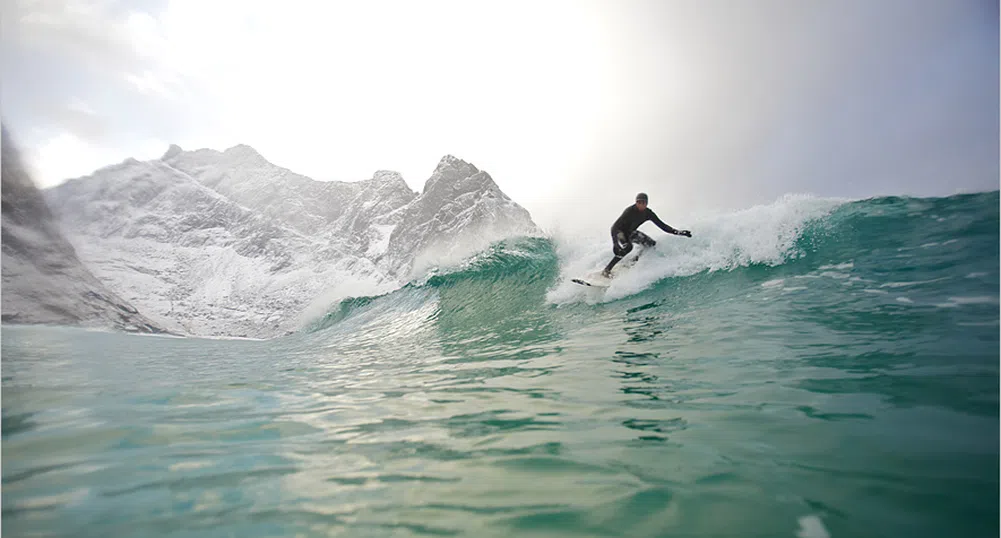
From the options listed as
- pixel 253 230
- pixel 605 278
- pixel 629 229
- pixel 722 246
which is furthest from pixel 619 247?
pixel 253 230

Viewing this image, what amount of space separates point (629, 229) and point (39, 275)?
21507 millimetres

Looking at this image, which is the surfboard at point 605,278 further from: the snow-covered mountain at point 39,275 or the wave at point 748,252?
the snow-covered mountain at point 39,275

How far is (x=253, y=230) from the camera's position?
490ft

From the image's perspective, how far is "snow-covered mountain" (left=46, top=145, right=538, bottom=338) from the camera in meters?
107

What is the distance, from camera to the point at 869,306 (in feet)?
18.2

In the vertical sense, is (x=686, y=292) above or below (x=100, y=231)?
below

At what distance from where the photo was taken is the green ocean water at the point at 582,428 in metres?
1.84

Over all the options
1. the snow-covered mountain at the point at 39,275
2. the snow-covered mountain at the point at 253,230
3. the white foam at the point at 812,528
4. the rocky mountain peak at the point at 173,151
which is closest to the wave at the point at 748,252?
the white foam at the point at 812,528

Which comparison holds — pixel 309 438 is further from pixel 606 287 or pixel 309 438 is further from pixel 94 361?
pixel 606 287

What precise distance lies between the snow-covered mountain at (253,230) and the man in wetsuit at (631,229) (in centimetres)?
7370

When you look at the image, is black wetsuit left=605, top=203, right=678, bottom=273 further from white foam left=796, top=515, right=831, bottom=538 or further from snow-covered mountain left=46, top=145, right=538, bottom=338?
snow-covered mountain left=46, top=145, right=538, bottom=338

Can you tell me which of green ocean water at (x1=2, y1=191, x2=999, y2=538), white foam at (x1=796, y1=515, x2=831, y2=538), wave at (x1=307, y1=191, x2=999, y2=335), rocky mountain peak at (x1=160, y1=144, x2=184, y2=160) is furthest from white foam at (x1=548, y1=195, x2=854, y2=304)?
rocky mountain peak at (x1=160, y1=144, x2=184, y2=160)

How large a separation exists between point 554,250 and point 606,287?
18.9ft

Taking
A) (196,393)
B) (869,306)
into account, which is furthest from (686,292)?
(196,393)
